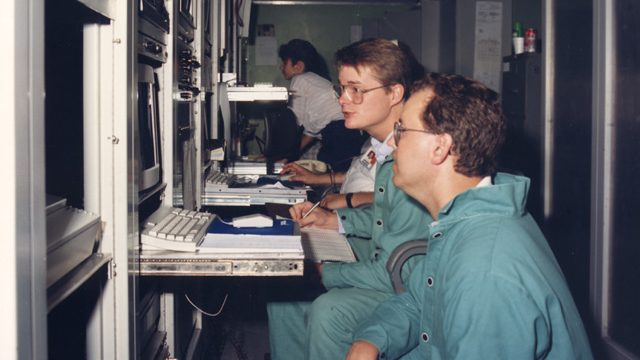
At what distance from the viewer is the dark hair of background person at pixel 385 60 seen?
2.34m

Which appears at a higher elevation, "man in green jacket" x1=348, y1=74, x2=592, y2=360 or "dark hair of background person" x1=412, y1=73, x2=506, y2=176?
"dark hair of background person" x1=412, y1=73, x2=506, y2=176

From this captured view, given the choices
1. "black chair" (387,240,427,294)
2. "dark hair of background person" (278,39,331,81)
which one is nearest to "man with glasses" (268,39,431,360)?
"black chair" (387,240,427,294)

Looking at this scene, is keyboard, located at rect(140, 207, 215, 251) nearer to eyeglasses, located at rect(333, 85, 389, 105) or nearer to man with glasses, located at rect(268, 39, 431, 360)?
man with glasses, located at rect(268, 39, 431, 360)

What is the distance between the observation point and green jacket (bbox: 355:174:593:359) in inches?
40.4

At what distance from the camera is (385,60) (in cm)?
234

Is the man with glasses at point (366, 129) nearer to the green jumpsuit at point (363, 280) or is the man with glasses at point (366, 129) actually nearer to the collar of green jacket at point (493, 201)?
the green jumpsuit at point (363, 280)

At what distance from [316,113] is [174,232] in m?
2.86

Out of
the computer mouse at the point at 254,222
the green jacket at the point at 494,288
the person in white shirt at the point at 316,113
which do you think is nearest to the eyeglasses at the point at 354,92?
the computer mouse at the point at 254,222

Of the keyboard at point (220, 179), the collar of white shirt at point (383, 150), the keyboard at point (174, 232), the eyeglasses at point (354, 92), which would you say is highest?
the eyeglasses at point (354, 92)

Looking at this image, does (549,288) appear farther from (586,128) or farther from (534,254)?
(586,128)

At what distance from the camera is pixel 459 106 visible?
1.34 m

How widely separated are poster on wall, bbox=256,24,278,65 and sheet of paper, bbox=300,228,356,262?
4.23 m

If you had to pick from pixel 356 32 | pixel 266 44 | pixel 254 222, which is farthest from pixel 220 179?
pixel 356 32

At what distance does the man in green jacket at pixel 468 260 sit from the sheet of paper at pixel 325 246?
1.35 ft
